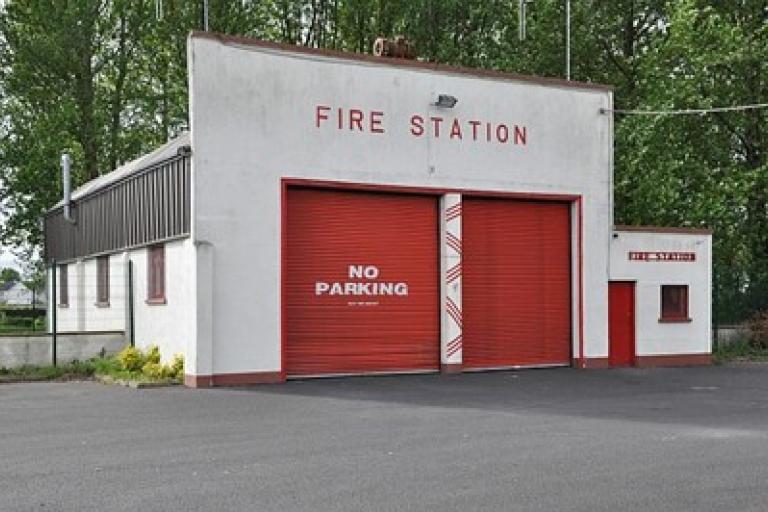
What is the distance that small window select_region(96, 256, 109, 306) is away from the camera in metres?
24.2

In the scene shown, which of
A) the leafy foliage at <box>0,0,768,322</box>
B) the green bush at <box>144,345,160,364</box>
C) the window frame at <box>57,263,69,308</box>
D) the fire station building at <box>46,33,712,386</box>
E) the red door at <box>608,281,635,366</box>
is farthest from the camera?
the leafy foliage at <box>0,0,768,322</box>

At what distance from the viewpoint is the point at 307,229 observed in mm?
19625

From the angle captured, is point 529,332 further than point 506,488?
Yes

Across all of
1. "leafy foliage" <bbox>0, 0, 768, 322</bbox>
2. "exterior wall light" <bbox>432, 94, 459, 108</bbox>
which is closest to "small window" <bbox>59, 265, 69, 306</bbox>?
"leafy foliage" <bbox>0, 0, 768, 322</bbox>

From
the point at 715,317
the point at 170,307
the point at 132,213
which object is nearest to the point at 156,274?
the point at 170,307

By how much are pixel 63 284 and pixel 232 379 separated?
1373 centimetres

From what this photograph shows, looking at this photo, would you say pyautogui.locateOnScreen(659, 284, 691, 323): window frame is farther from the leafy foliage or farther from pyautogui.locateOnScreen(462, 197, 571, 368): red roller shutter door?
the leafy foliage

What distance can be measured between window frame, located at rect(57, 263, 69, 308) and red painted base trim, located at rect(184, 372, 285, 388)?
11.5m

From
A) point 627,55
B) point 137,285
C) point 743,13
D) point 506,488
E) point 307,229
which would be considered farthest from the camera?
point 627,55

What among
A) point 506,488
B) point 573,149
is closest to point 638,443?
point 506,488

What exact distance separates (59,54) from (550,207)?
2426cm

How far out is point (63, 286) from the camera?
29.8 metres

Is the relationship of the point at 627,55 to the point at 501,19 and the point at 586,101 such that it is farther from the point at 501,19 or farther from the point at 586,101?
the point at 586,101

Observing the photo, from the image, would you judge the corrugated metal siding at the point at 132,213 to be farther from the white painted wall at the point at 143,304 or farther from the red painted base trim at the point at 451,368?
the red painted base trim at the point at 451,368
